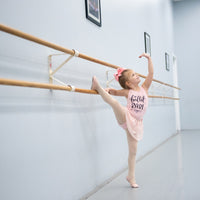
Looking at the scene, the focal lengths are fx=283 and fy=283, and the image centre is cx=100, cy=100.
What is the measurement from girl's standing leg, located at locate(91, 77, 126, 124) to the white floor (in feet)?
1.86

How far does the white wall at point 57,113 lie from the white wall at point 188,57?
4.46 metres

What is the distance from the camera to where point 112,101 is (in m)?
2.14

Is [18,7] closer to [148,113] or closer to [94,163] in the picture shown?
[94,163]

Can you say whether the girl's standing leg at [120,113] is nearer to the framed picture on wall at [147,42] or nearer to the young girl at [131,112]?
the young girl at [131,112]

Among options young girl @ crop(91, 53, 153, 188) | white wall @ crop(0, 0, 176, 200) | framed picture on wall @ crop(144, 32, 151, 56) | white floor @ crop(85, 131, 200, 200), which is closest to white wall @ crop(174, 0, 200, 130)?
framed picture on wall @ crop(144, 32, 151, 56)

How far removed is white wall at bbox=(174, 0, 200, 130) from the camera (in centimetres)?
723

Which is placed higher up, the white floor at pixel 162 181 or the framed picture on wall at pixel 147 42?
the framed picture on wall at pixel 147 42

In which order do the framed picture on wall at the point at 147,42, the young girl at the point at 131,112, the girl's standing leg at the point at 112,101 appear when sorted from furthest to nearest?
the framed picture on wall at the point at 147,42 < the young girl at the point at 131,112 < the girl's standing leg at the point at 112,101

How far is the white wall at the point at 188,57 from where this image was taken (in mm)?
7230

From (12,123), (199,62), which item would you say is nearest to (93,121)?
(12,123)

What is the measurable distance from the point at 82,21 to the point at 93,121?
0.82 metres

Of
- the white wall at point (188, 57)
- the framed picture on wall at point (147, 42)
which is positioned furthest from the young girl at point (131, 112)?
the white wall at point (188, 57)

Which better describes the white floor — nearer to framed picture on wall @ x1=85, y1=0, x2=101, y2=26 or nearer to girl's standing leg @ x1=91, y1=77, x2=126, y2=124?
girl's standing leg @ x1=91, y1=77, x2=126, y2=124

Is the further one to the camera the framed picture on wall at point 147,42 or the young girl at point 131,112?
the framed picture on wall at point 147,42
